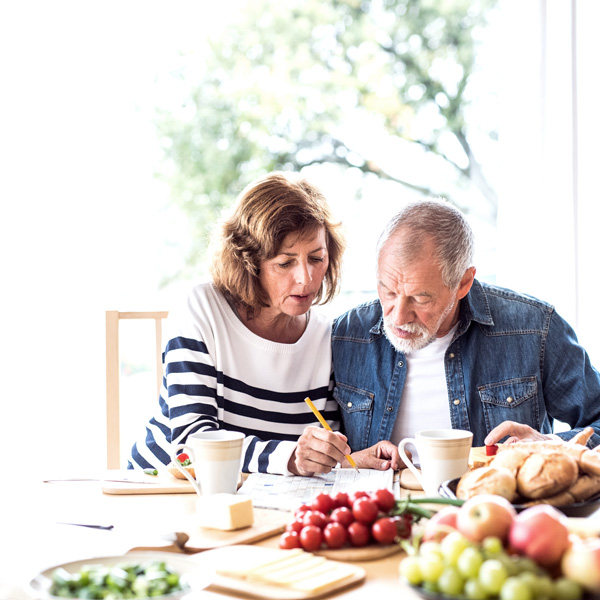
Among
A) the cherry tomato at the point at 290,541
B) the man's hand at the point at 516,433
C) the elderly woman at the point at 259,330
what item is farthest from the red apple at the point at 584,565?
the elderly woman at the point at 259,330

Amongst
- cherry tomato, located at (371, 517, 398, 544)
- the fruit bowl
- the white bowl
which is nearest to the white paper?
the fruit bowl

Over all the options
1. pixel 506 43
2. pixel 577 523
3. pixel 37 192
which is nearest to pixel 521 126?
pixel 506 43

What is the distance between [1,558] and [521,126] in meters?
2.53

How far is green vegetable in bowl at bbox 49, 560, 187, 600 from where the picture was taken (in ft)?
2.56

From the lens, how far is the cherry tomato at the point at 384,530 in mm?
971

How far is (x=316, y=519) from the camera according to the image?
3.28ft

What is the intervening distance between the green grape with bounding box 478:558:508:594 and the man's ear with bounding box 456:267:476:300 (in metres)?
1.22

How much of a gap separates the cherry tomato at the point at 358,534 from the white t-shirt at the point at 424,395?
2.83ft

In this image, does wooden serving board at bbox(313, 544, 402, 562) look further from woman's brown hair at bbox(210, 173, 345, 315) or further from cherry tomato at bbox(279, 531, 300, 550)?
woman's brown hair at bbox(210, 173, 345, 315)

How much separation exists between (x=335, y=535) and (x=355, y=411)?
0.90 m

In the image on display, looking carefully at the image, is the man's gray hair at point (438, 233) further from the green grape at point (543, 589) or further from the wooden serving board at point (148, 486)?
the green grape at point (543, 589)

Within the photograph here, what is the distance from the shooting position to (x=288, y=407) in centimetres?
180

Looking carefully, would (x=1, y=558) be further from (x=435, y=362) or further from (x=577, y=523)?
(x=435, y=362)

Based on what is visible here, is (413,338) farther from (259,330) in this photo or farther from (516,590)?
(516,590)
